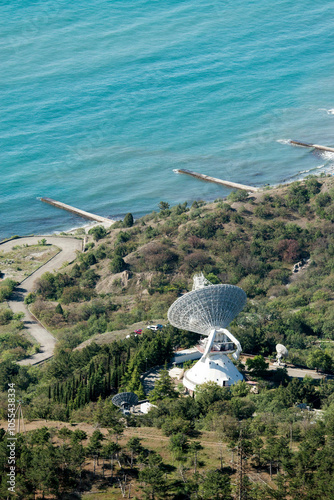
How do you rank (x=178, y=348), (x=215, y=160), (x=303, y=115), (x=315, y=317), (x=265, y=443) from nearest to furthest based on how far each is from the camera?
(x=265, y=443) → (x=178, y=348) → (x=315, y=317) → (x=215, y=160) → (x=303, y=115)

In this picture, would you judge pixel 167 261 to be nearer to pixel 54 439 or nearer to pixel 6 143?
pixel 54 439

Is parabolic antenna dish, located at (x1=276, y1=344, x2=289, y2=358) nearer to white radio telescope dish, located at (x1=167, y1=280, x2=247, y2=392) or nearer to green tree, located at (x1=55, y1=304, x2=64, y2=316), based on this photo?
white radio telescope dish, located at (x1=167, y1=280, x2=247, y2=392)

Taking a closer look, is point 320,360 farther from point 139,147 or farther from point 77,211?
point 139,147

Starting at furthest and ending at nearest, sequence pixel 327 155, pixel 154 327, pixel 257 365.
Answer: pixel 327 155, pixel 154 327, pixel 257 365

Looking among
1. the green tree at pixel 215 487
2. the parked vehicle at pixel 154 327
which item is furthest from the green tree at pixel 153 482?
the parked vehicle at pixel 154 327

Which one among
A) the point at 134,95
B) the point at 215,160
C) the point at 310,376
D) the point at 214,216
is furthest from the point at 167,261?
the point at 134,95

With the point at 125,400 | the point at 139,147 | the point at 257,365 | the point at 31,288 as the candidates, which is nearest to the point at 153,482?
the point at 125,400

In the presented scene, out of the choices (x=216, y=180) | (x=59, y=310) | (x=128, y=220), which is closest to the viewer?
(x=59, y=310)
